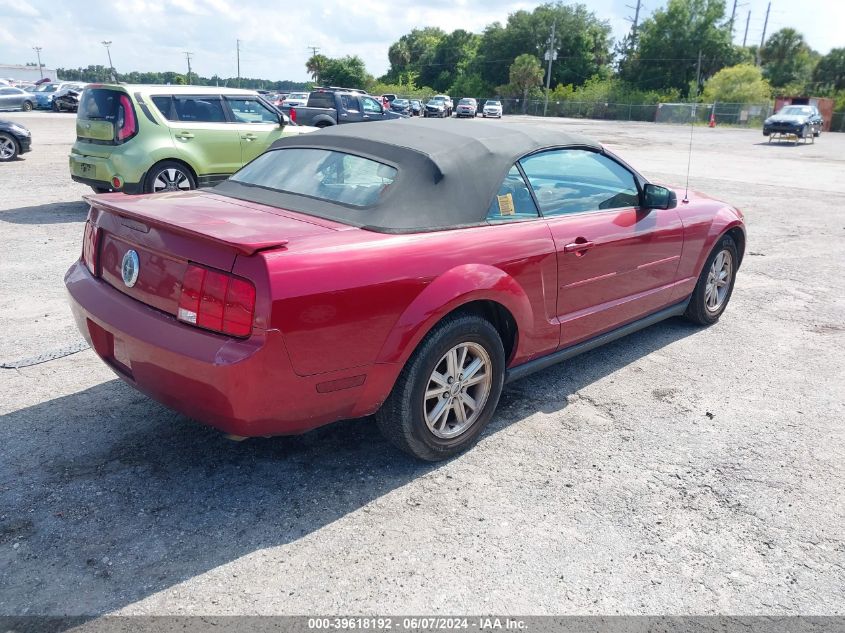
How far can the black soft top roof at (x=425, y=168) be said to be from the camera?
3141 mm

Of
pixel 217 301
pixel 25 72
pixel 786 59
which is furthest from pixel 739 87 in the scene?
pixel 25 72

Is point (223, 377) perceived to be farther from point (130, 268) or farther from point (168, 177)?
point (168, 177)

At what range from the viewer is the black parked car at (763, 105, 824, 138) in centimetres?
3188

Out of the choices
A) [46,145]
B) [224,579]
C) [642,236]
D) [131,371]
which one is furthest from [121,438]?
[46,145]

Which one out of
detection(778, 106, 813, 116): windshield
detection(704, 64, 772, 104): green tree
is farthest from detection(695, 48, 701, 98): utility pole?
detection(778, 106, 813, 116): windshield

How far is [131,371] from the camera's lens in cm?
296

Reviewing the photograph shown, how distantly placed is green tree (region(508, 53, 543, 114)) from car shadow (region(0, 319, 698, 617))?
76.9m

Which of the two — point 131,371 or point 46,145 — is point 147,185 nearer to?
point 131,371

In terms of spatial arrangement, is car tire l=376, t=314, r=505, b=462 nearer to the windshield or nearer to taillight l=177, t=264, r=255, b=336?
taillight l=177, t=264, r=255, b=336

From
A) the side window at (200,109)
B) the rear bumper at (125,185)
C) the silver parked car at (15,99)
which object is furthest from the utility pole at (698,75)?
the rear bumper at (125,185)

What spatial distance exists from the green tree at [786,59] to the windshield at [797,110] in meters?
42.9

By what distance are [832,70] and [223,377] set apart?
80.0 meters

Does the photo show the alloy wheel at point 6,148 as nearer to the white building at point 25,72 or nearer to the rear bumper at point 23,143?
the rear bumper at point 23,143

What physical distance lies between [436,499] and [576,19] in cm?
8974
